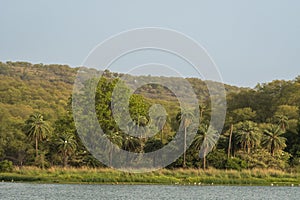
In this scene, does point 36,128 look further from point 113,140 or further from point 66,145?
point 113,140

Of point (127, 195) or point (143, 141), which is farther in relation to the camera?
point (143, 141)

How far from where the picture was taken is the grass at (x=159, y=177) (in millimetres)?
65062

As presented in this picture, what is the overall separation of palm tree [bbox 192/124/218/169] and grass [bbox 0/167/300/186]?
26.7 feet

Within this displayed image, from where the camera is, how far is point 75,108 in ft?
273

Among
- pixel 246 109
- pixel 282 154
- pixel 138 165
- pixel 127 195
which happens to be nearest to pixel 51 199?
pixel 127 195

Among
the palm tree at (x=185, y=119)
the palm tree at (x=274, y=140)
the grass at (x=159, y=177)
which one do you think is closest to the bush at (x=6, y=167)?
the grass at (x=159, y=177)

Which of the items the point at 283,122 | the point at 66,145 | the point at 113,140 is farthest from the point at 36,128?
the point at 283,122

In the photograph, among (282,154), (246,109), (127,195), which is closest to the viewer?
(127,195)

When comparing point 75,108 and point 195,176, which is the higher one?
point 75,108

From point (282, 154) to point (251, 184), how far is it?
16.1 metres

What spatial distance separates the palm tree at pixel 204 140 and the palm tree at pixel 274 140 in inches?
289

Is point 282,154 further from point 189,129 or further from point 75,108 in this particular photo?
point 75,108

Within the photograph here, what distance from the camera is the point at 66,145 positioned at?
79.2 meters

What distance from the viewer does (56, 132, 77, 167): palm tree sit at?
79.4m
